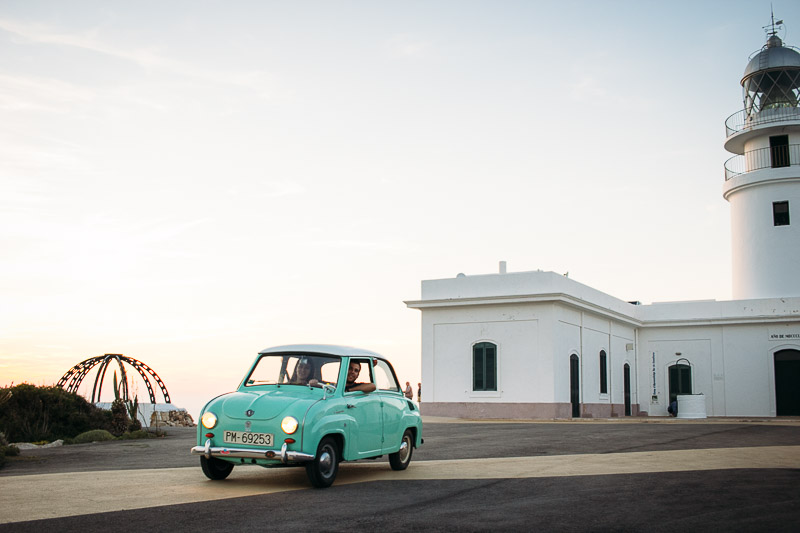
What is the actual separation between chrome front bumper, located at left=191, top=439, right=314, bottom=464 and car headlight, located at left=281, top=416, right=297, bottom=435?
0.14 metres

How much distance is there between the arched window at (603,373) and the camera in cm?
3356

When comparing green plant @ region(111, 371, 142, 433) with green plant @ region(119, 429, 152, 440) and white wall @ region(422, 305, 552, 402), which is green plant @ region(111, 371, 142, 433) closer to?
green plant @ region(119, 429, 152, 440)

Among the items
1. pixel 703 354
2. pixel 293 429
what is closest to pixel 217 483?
pixel 293 429

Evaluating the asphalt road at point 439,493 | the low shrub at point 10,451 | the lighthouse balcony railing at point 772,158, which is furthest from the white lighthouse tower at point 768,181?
the low shrub at point 10,451

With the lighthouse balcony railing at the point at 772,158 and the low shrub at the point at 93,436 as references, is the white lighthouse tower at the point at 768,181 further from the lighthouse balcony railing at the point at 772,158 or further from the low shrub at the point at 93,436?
the low shrub at the point at 93,436

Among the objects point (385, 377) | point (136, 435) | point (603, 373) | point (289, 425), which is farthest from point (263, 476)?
point (603, 373)

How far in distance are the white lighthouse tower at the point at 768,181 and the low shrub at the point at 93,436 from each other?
28.7 meters

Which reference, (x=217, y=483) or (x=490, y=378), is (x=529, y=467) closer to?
(x=217, y=483)

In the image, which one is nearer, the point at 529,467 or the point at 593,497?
the point at 593,497

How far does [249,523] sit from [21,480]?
497 centimetres

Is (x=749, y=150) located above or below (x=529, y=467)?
above

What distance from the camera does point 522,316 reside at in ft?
97.9

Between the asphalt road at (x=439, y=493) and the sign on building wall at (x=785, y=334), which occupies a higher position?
the sign on building wall at (x=785, y=334)

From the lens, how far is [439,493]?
27.0ft
